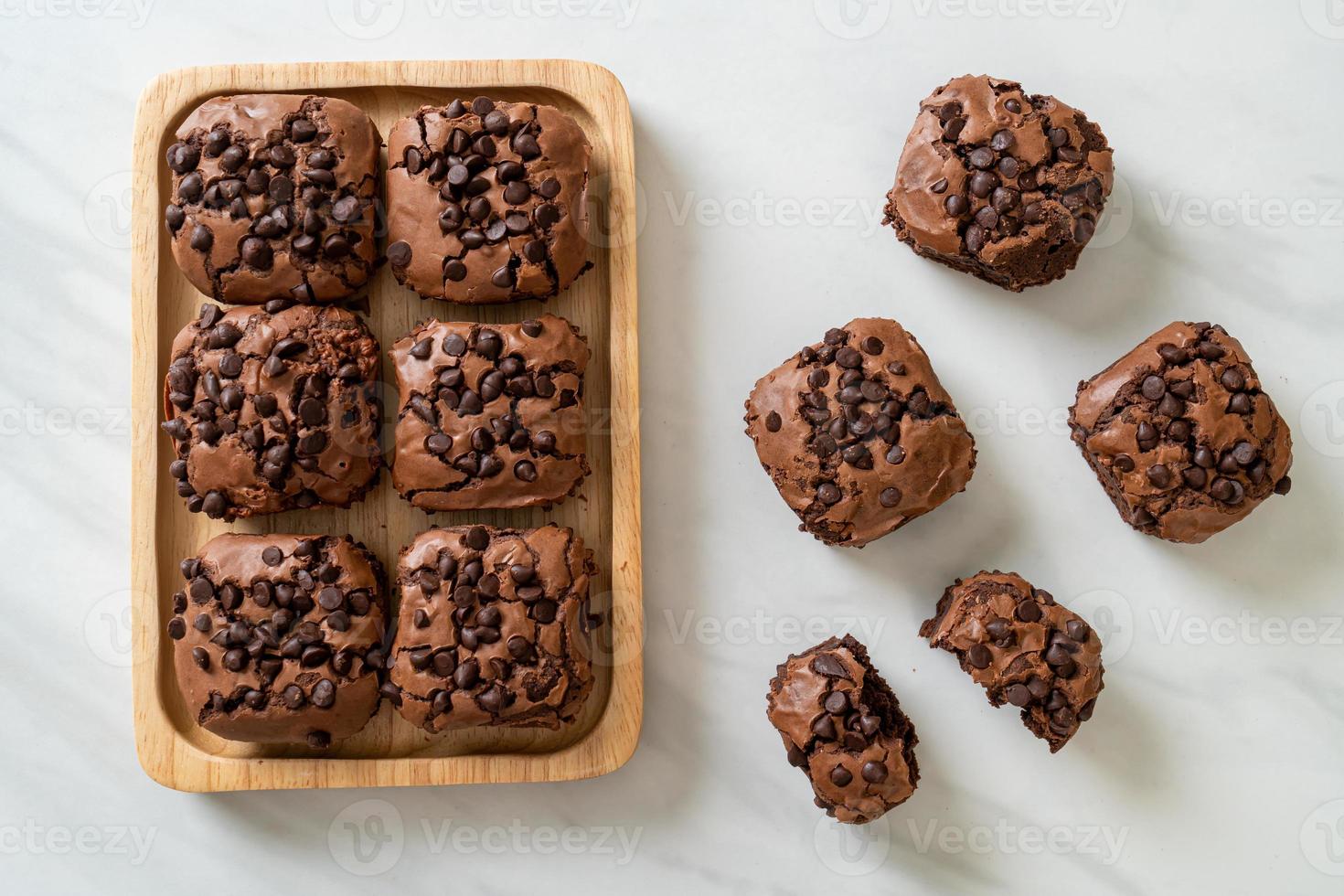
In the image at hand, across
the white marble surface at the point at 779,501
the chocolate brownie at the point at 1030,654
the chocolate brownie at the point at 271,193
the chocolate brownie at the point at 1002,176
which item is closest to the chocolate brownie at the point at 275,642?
the white marble surface at the point at 779,501

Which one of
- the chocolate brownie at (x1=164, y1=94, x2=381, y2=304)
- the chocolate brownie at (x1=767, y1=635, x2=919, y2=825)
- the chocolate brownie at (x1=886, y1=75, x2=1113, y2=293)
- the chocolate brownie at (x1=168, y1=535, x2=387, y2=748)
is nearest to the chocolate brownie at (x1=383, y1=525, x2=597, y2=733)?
the chocolate brownie at (x1=168, y1=535, x2=387, y2=748)

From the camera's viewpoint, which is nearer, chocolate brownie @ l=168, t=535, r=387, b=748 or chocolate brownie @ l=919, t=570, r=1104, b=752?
chocolate brownie @ l=168, t=535, r=387, b=748

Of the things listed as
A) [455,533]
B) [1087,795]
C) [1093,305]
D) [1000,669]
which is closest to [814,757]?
[1000,669]

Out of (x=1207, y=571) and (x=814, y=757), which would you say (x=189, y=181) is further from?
(x=1207, y=571)

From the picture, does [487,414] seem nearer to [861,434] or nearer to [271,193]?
[271,193]

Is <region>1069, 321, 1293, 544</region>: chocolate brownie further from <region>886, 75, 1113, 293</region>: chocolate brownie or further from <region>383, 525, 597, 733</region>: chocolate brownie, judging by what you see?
<region>383, 525, 597, 733</region>: chocolate brownie

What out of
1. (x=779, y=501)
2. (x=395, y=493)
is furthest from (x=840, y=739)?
(x=395, y=493)
